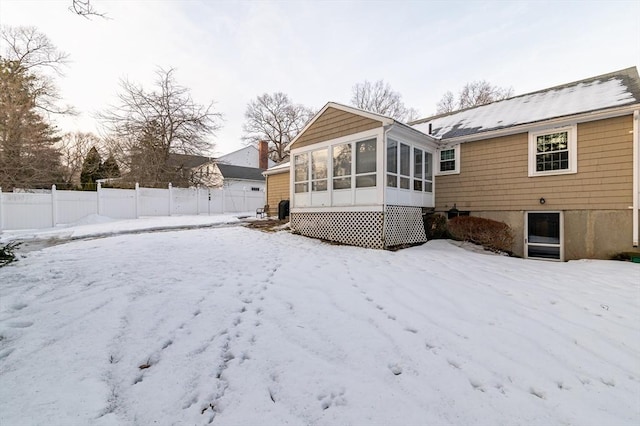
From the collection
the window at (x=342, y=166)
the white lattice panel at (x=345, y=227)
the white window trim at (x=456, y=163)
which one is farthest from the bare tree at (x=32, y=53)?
the white window trim at (x=456, y=163)

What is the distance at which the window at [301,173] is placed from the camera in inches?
412

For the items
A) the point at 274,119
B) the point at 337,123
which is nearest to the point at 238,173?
the point at 274,119

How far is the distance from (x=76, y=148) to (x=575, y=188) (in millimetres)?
40504

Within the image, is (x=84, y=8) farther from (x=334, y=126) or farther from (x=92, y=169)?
(x=92, y=169)

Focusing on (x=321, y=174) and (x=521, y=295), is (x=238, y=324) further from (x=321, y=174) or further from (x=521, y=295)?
(x=321, y=174)

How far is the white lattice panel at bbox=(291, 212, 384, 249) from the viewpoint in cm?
825

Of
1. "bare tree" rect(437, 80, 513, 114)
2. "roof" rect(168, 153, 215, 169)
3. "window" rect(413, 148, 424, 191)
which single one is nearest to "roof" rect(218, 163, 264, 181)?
"roof" rect(168, 153, 215, 169)

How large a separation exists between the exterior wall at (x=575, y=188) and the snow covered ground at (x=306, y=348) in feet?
11.2

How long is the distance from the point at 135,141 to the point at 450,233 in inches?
825

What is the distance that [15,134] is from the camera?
47.1ft

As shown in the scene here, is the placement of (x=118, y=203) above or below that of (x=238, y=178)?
below

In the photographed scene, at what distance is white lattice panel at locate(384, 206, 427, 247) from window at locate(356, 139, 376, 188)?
110 cm

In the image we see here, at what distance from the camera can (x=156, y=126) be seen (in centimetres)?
1944

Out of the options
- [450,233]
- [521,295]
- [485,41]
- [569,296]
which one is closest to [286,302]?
[521,295]
